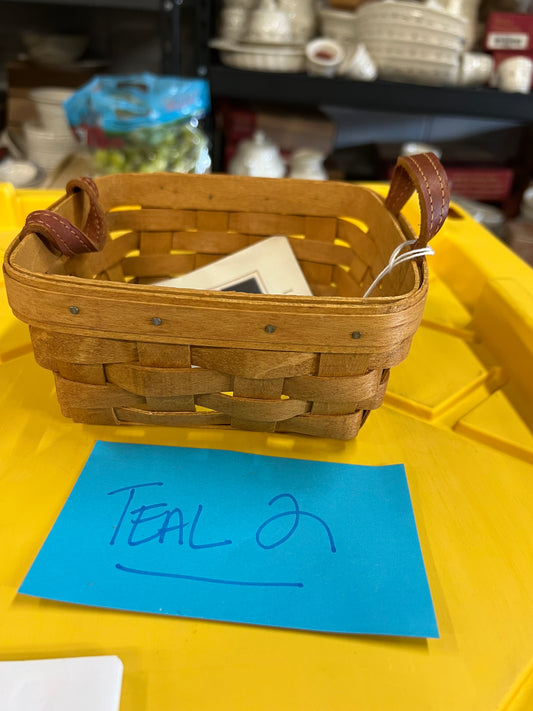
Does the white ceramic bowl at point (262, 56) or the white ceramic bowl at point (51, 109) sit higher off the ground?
the white ceramic bowl at point (262, 56)

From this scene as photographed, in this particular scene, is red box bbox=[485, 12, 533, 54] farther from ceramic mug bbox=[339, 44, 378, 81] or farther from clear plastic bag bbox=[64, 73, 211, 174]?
clear plastic bag bbox=[64, 73, 211, 174]

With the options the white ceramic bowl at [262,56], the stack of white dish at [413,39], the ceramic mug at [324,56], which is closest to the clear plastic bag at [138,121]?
the white ceramic bowl at [262,56]

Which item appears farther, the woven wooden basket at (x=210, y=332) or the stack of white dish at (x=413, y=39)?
the stack of white dish at (x=413, y=39)

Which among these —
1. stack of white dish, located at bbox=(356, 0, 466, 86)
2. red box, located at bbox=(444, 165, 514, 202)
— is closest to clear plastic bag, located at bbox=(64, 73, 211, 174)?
stack of white dish, located at bbox=(356, 0, 466, 86)

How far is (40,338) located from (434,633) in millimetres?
263

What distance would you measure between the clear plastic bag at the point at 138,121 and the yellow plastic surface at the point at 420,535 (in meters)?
0.47

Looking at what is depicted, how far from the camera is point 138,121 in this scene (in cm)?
82

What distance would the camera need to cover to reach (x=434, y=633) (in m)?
0.26

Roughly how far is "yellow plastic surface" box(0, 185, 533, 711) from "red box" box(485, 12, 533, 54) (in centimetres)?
69

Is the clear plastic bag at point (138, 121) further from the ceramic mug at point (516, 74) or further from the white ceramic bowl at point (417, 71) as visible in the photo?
the ceramic mug at point (516, 74)

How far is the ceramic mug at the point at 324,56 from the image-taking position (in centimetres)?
91

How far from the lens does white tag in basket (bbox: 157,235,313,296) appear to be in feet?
1.50

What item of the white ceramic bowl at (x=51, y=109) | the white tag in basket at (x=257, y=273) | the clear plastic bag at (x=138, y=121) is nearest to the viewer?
the white tag in basket at (x=257, y=273)

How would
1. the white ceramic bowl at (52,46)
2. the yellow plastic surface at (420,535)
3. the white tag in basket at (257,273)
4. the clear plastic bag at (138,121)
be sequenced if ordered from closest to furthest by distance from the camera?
1. the yellow plastic surface at (420,535)
2. the white tag in basket at (257,273)
3. the clear plastic bag at (138,121)
4. the white ceramic bowl at (52,46)
